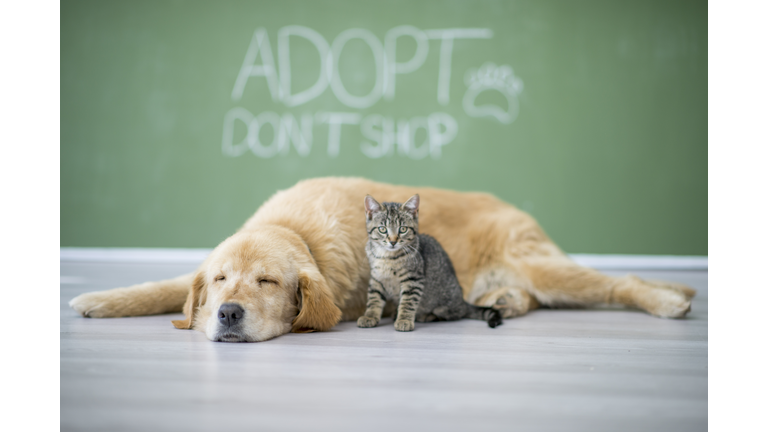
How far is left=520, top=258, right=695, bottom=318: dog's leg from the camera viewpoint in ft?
8.53

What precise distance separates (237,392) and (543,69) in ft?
14.0

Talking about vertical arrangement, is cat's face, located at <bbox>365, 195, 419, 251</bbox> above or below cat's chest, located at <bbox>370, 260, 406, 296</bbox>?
above

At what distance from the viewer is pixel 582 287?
2.67m

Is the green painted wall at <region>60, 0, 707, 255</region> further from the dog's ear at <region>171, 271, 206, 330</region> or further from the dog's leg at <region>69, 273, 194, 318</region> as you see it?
the dog's ear at <region>171, 271, 206, 330</region>

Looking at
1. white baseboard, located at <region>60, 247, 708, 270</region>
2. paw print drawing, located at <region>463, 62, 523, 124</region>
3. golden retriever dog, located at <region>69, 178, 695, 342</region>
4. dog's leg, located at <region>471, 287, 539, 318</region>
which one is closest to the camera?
golden retriever dog, located at <region>69, 178, 695, 342</region>

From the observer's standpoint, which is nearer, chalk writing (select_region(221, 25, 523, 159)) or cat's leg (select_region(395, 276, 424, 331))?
cat's leg (select_region(395, 276, 424, 331))

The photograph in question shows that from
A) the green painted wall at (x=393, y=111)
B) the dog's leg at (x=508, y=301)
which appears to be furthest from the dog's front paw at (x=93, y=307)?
the green painted wall at (x=393, y=111)

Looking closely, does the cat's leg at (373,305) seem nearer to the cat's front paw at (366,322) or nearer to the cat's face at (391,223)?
the cat's front paw at (366,322)

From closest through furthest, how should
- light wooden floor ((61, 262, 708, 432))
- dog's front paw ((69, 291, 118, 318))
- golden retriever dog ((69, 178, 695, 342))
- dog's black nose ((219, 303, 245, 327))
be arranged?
1. light wooden floor ((61, 262, 708, 432))
2. dog's black nose ((219, 303, 245, 327))
3. golden retriever dog ((69, 178, 695, 342))
4. dog's front paw ((69, 291, 118, 318))

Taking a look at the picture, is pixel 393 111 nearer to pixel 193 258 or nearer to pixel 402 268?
pixel 193 258

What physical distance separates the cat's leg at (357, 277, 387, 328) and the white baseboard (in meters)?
2.99

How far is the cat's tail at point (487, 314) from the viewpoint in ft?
7.56

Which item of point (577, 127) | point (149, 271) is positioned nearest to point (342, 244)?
point (149, 271)

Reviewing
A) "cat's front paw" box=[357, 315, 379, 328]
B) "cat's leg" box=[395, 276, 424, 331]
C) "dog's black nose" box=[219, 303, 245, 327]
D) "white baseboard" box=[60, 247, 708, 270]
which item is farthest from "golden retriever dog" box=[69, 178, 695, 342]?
"white baseboard" box=[60, 247, 708, 270]
